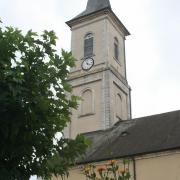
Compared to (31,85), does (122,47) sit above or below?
above

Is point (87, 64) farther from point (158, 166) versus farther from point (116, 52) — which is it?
point (158, 166)

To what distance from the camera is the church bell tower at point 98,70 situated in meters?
31.1

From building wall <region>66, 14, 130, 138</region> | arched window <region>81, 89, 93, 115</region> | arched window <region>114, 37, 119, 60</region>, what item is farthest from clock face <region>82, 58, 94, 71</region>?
arched window <region>114, 37, 119, 60</region>

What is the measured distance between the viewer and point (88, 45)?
35.0m

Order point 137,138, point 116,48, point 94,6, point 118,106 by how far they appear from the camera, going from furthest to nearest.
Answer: point 94,6, point 116,48, point 118,106, point 137,138

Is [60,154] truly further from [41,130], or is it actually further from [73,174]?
[73,174]

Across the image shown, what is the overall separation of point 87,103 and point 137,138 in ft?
26.8

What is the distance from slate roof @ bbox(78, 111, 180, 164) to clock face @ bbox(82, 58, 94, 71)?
6.33 m

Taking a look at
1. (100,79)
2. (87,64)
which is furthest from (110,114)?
(87,64)

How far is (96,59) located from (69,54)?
2458 centimetres

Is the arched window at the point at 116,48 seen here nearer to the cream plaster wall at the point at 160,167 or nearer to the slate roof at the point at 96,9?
the slate roof at the point at 96,9

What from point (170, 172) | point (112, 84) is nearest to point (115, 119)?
point (112, 84)

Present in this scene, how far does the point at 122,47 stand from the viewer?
122 ft

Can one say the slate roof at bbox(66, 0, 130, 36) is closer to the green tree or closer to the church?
the church
